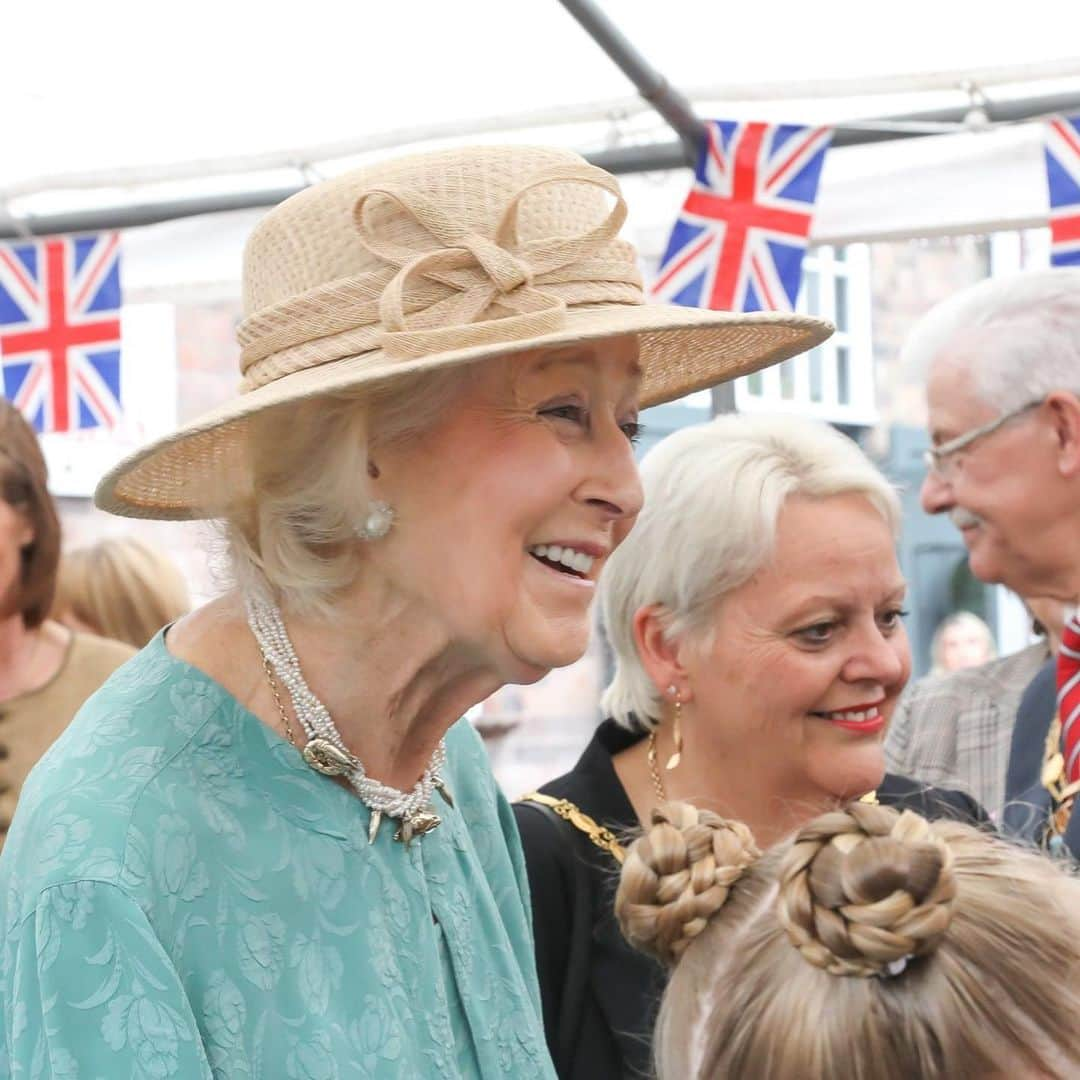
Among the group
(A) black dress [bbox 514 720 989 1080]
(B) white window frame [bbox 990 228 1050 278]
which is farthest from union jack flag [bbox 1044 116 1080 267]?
(B) white window frame [bbox 990 228 1050 278]

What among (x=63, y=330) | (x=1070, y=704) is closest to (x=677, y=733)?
(x=1070, y=704)

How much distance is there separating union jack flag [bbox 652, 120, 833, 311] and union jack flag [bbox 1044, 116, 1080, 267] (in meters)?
0.60

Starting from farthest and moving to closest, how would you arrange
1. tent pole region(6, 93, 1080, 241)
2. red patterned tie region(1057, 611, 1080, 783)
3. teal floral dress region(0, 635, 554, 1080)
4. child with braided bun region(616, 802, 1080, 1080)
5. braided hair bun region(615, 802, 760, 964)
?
tent pole region(6, 93, 1080, 241)
red patterned tie region(1057, 611, 1080, 783)
braided hair bun region(615, 802, 760, 964)
teal floral dress region(0, 635, 554, 1080)
child with braided bun region(616, 802, 1080, 1080)

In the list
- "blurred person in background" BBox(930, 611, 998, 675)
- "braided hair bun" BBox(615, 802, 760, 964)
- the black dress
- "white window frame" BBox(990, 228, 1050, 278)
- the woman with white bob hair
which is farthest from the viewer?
"blurred person in background" BBox(930, 611, 998, 675)

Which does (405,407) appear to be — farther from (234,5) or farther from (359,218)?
(234,5)

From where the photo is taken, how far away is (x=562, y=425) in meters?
1.74

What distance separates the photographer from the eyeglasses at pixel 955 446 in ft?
10.8

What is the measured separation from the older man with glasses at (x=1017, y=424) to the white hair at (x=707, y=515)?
0.50 m

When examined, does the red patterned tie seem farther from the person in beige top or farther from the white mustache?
the person in beige top

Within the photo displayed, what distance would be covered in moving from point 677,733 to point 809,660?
256 millimetres

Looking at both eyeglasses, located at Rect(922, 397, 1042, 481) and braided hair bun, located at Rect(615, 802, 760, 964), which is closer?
braided hair bun, located at Rect(615, 802, 760, 964)

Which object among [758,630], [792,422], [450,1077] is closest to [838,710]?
[758,630]

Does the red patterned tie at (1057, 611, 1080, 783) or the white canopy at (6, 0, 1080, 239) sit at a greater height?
the white canopy at (6, 0, 1080, 239)

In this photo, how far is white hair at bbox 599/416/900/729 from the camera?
2760 millimetres
